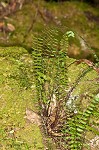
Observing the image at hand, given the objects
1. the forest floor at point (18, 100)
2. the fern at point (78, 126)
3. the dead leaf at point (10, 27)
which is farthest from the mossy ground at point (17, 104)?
the dead leaf at point (10, 27)

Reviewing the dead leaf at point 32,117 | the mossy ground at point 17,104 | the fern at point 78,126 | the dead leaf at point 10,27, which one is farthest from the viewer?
the dead leaf at point 10,27

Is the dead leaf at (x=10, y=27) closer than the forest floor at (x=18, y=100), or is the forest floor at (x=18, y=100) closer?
the forest floor at (x=18, y=100)

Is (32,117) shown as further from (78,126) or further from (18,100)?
(78,126)

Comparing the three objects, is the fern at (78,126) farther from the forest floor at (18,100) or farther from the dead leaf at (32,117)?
the dead leaf at (32,117)

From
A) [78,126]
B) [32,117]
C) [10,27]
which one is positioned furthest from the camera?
[10,27]

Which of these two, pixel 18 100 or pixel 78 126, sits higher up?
pixel 78 126

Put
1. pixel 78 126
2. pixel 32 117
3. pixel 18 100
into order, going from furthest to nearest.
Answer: pixel 18 100
pixel 32 117
pixel 78 126

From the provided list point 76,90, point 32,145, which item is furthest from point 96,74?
point 32,145

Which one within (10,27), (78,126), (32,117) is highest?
(78,126)

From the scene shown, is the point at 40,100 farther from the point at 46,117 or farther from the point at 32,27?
the point at 32,27

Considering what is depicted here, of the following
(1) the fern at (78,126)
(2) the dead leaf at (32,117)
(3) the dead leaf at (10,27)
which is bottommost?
(3) the dead leaf at (10,27)

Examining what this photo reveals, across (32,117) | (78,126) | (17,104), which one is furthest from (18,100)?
(78,126)

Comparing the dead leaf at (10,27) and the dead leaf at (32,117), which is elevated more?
the dead leaf at (32,117)

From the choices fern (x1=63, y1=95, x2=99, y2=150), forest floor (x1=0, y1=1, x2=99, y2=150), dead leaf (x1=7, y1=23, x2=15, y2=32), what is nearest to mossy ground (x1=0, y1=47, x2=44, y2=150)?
forest floor (x1=0, y1=1, x2=99, y2=150)
